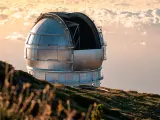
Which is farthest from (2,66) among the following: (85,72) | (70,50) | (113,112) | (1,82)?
(85,72)

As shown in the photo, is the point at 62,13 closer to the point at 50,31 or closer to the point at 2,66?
the point at 50,31

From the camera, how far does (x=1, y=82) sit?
18.3 meters

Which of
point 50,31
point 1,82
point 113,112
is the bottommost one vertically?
point 113,112

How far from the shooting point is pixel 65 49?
3850cm

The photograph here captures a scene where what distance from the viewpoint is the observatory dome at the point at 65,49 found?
38.7 metres

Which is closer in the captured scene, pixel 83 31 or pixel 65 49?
pixel 65 49

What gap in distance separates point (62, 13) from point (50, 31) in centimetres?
388

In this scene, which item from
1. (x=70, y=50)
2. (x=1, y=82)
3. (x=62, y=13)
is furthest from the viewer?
(x=62, y=13)

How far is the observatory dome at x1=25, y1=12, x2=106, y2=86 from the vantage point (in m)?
38.7

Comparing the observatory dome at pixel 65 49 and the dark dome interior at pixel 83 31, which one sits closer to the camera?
the observatory dome at pixel 65 49

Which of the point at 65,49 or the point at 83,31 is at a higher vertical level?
the point at 83,31

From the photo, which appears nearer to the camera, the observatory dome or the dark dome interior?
the observatory dome

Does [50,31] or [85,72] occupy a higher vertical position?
[50,31]

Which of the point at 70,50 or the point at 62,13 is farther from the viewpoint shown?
the point at 62,13
